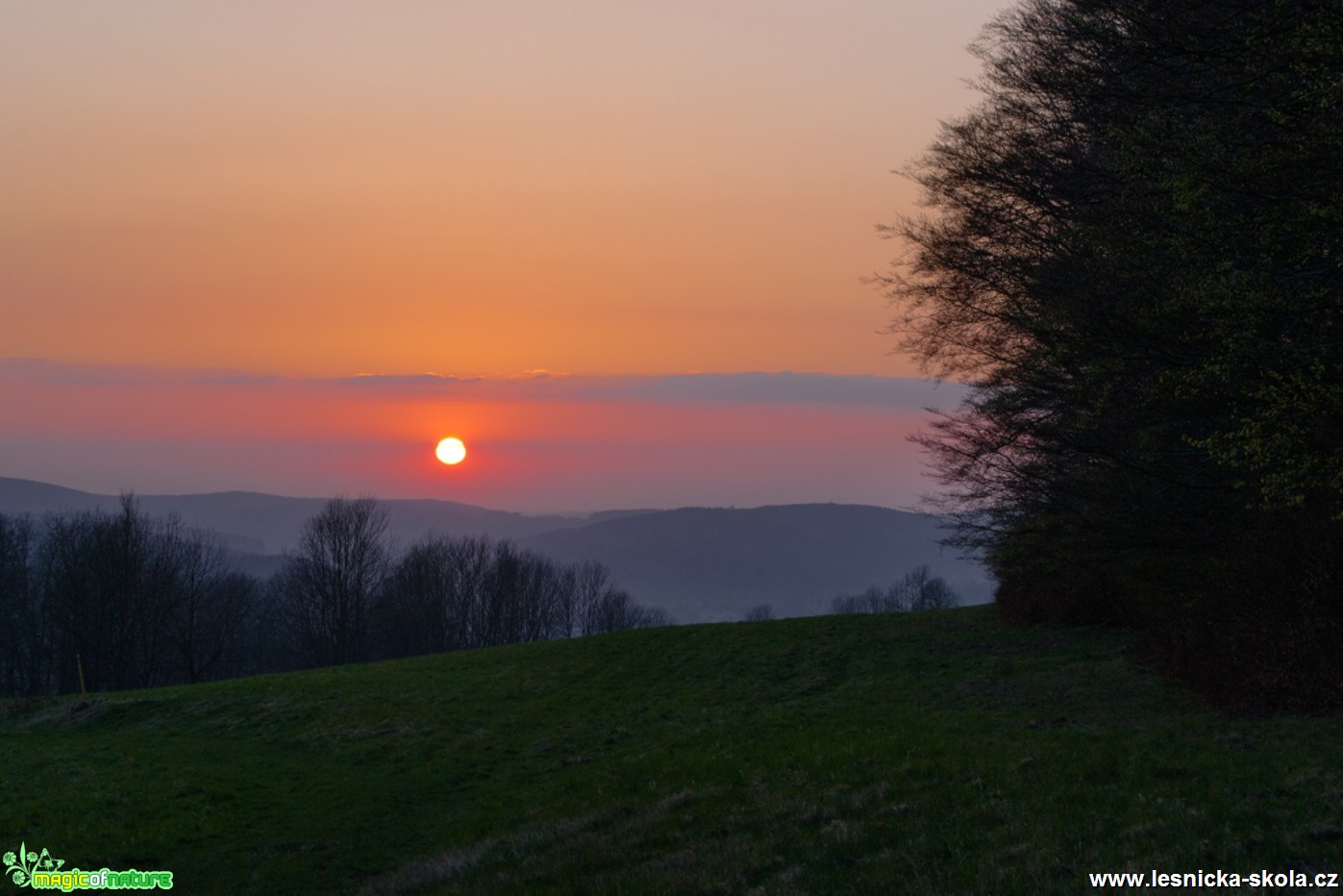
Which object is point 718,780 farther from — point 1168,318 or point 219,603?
point 219,603

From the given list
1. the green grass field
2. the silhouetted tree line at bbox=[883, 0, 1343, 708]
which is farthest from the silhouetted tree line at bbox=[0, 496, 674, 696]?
the silhouetted tree line at bbox=[883, 0, 1343, 708]

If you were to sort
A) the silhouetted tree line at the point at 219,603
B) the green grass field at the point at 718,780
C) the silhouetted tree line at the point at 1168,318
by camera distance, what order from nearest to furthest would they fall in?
the green grass field at the point at 718,780 → the silhouetted tree line at the point at 1168,318 → the silhouetted tree line at the point at 219,603

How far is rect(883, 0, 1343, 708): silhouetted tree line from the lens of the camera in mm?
12445

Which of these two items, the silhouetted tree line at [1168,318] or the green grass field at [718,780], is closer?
the green grass field at [718,780]

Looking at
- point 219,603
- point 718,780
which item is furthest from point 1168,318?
point 219,603

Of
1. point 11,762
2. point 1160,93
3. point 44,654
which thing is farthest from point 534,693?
point 44,654

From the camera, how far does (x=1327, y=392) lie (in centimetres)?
1128

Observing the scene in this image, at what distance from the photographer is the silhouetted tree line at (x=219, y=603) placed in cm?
7000

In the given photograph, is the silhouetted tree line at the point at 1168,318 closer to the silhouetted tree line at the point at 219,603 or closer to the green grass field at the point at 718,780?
the green grass field at the point at 718,780

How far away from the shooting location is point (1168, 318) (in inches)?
581

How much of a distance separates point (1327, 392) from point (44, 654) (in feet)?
278

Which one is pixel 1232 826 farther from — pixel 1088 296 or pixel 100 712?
pixel 100 712

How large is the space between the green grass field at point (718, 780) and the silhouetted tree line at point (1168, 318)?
216cm

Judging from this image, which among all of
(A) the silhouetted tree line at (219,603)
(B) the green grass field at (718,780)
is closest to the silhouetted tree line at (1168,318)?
(B) the green grass field at (718,780)
